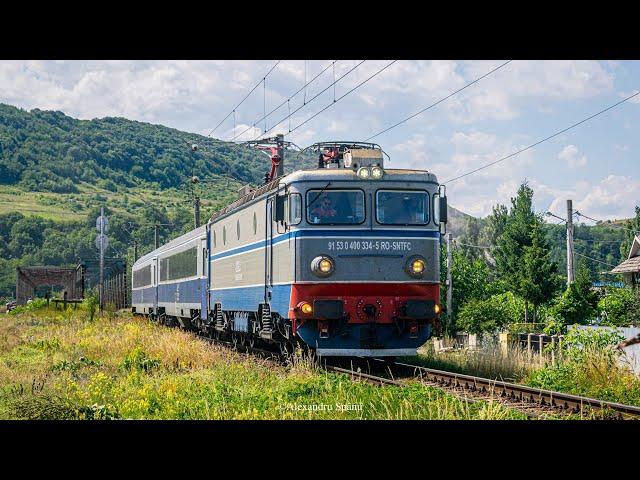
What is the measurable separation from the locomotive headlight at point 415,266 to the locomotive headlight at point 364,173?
1.67 metres

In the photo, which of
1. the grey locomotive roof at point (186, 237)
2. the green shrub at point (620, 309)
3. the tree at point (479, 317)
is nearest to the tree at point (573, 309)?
the green shrub at point (620, 309)

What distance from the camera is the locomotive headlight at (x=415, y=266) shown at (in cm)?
1555

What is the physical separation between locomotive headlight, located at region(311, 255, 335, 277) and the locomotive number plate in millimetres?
236

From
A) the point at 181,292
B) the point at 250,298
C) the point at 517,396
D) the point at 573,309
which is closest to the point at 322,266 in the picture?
the point at 250,298

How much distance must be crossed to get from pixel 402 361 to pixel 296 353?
3.84 metres

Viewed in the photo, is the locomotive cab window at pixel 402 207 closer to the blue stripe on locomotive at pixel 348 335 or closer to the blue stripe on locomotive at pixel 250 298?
the blue stripe on locomotive at pixel 348 335

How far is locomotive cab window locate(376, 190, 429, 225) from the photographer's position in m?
15.7

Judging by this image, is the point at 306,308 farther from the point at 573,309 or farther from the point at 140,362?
the point at 573,309

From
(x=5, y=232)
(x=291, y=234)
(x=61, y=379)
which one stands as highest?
(x=5, y=232)

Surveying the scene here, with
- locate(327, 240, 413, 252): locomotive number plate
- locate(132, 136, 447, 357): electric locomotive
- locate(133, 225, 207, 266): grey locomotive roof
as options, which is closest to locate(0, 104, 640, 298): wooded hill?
locate(133, 225, 207, 266): grey locomotive roof

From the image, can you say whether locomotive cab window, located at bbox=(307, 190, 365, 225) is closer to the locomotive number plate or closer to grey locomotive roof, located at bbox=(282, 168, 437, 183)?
grey locomotive roof, located at bbox=(282, 168, 437, 183)
